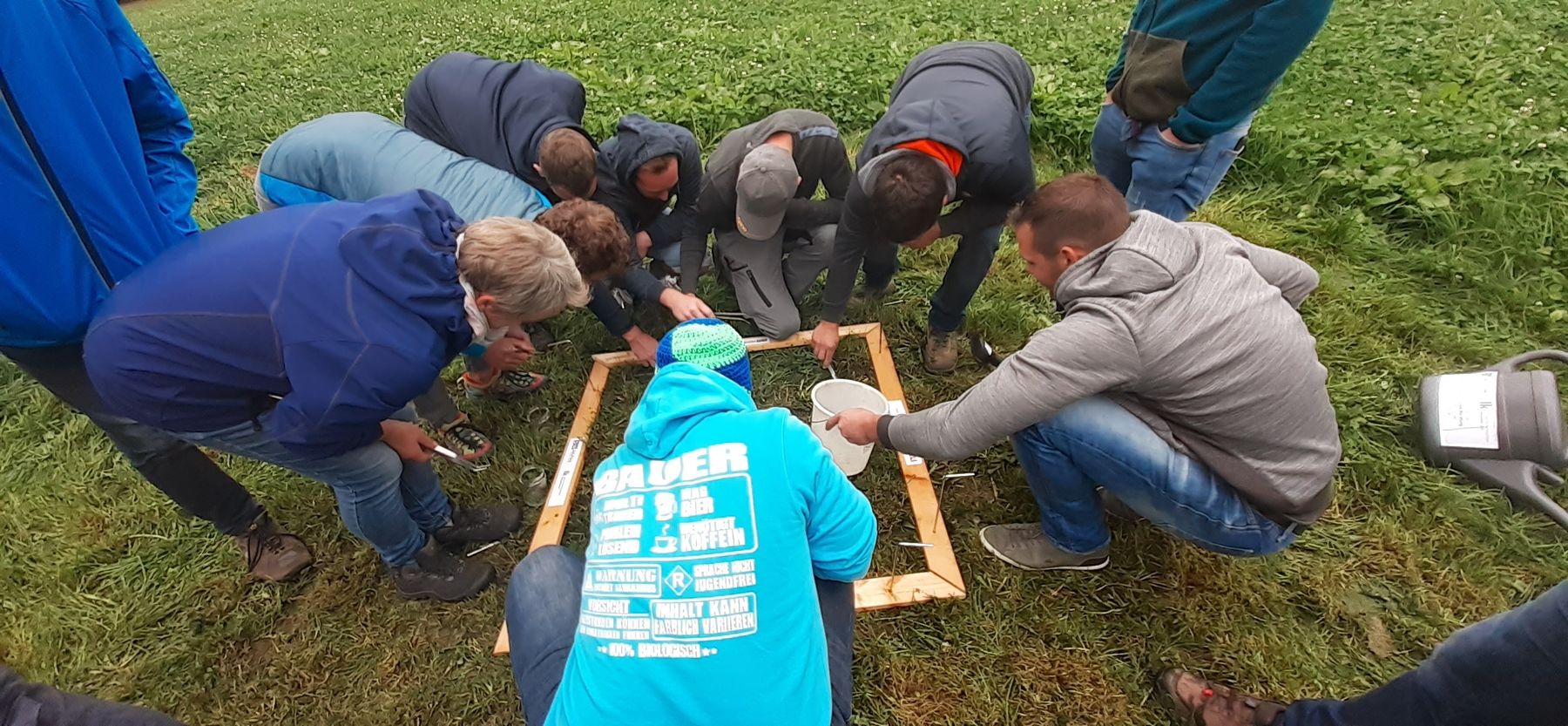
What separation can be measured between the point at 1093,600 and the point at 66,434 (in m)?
3.99

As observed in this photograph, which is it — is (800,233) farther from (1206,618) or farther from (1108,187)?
(1206,618)

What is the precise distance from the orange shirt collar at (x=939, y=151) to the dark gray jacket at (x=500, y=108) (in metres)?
1.30

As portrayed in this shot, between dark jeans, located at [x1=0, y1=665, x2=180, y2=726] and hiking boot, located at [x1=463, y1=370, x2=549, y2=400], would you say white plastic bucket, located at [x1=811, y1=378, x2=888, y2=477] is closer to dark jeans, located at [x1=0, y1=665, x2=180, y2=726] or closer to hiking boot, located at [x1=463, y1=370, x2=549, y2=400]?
hiking boot, located at [x1=463, y1=370, x2=549, y2=400]

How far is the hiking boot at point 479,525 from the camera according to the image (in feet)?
8.52

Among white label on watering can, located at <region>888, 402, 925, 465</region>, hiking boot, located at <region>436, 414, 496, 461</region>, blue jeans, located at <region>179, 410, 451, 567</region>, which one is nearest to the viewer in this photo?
blue jeans, located at <region>179, 410, 451, 567</region>

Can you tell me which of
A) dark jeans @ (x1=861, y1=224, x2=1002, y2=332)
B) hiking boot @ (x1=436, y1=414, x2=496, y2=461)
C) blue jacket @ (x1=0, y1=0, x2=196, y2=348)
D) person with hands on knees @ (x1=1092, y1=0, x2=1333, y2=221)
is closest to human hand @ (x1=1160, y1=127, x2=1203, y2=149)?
person with hands on knees @ (x1=1092, y1=0, x2=1333, y2=221)

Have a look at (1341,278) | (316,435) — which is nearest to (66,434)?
(316,435)

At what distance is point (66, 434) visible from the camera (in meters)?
3.07

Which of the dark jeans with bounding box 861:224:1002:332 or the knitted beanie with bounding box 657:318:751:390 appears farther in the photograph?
the dark jeans with bounding box 861:224:1002:332

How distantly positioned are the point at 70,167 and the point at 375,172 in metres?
1.12

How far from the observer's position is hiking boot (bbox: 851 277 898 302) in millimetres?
3459

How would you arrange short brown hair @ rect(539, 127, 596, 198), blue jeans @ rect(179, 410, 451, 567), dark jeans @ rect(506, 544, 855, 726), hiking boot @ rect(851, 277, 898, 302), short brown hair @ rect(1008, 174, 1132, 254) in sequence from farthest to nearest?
hiking boot @ rect(851, 277, 898, 302), short brown hair @ rect(539, 127, 596, 198), blue jeans @ rect(179, 410, 451, 567), short brown hair @ rect(1008, 174, 1132, 254), dark jeans @ rect(506, 544, 855, 726)

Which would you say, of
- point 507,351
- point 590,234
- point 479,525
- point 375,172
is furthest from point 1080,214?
point 375,172

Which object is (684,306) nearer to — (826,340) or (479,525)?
(826,340)
